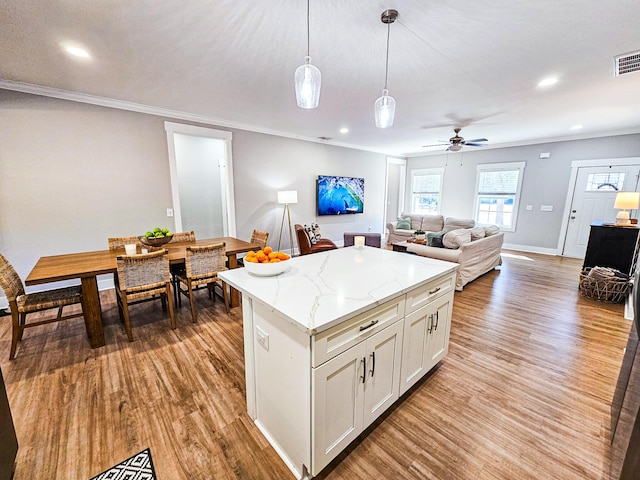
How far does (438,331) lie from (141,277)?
271cm

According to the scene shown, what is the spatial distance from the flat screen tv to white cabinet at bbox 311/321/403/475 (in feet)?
16.2

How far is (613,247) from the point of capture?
393 centimetres

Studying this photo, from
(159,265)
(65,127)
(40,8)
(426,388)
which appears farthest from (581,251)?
(65,127)

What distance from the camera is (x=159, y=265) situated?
261 cm

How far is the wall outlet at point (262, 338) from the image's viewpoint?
1.40 metres

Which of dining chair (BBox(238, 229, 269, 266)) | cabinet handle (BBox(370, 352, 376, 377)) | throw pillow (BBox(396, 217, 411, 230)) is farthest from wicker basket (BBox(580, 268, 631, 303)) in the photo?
dining chair (BBox(238, 229, 269, 266))

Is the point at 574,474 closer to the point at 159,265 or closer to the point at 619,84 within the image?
the point at 159,265

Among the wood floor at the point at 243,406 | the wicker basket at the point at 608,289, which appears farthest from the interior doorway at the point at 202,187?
the wicker basket at the point at 608,289

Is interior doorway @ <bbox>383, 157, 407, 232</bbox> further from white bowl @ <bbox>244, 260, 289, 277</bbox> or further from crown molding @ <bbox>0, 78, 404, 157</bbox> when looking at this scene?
white bowl @ <bbox>244, 260, 289, 277</bbox>

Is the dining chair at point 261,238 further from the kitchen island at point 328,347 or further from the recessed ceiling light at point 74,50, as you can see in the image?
the recessed ceiling light at point 74,50

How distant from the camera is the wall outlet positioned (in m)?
1.40

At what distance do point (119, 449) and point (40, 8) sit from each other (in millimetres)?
2835

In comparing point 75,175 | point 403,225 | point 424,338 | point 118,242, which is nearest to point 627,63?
point 424,338

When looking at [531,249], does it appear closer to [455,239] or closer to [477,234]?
[477,234]
